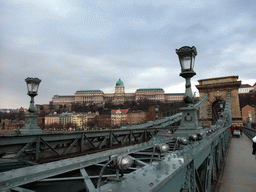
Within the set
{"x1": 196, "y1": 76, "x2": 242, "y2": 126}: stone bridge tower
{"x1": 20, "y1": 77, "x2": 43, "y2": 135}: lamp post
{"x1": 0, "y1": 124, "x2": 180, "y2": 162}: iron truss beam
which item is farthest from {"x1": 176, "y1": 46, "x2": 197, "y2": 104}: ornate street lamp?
{"x1": 196, "y1": 76, "x2": 242, "y2": 126}: stone bridge tower

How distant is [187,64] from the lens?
589 cm

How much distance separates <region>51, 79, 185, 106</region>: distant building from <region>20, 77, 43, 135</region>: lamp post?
152 meters

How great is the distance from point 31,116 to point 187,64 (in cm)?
651

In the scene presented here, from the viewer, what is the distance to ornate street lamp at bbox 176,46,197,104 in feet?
18.8

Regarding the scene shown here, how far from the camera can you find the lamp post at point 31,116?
8.03m

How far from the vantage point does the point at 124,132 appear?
12.5 metres

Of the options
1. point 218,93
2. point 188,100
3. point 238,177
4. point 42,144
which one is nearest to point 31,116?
point 42,144

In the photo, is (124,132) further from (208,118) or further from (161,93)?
(161,93)

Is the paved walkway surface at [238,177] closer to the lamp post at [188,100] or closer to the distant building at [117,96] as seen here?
the lamp post at [188,100]

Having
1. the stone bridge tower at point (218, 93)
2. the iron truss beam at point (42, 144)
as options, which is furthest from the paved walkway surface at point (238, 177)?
the stone bridge tower at point (218, 93)

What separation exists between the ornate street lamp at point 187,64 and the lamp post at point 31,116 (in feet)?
20.0

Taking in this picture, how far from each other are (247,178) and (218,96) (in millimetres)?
27568

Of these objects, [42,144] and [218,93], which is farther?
[218,93]

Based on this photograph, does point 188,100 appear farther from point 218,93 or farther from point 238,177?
point 218,93
